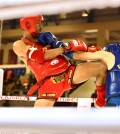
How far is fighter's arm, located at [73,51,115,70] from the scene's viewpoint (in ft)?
5.20

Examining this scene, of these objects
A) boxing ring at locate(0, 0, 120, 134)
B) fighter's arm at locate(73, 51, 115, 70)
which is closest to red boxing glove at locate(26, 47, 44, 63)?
fighter's arm at locate(73, 51, 115, 70)

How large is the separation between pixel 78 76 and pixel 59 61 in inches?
5.7

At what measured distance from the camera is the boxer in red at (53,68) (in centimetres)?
164

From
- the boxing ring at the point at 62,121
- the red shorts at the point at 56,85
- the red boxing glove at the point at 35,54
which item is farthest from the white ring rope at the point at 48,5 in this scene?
the red shorts at the point at 56,85

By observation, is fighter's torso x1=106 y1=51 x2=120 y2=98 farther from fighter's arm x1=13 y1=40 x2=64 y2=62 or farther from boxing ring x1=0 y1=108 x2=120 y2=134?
boxing ring x1=0 y1=108 x2=120 y2=134

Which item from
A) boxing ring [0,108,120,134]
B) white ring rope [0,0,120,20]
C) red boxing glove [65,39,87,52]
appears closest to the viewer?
boxing ring [0,108,120,134]

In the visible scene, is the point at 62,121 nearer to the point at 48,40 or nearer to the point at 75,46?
Answer: the point at 75,46

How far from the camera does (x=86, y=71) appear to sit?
167 cm

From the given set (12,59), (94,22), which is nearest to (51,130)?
(94,22)

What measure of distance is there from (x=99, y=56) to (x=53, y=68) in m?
0.28

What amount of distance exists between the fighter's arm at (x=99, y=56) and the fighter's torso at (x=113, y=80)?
0.08 feet

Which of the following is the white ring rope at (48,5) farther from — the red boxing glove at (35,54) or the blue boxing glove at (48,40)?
the blue boxing glove at (48,40)

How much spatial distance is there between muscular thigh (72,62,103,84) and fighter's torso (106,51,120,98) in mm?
78

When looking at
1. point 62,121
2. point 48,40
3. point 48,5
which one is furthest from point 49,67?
point 62,121
